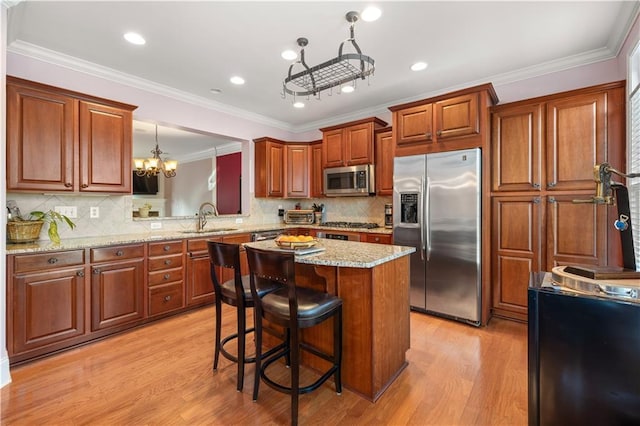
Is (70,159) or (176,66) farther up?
(176,66)

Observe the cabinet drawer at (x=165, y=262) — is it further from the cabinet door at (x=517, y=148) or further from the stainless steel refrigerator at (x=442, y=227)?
the cabinet door at (x=517, y=148)

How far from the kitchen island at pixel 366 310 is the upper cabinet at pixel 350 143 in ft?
7.38

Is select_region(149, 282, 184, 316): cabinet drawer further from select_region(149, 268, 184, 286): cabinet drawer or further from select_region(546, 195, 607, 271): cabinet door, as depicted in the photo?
select_region(546, 195, 607, 271): cabinet door

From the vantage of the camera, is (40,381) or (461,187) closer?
(40,381)

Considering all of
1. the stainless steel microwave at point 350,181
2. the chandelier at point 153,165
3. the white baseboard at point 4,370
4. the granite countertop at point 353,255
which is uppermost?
the chandelier at point 153,165

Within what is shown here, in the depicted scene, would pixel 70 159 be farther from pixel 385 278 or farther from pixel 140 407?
pixel 385 278

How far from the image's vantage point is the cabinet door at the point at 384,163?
3.93m

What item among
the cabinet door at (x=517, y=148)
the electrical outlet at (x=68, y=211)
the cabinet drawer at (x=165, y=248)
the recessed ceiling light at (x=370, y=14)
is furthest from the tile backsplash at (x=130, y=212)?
the recessed ceiling light at (x=370, y=14)

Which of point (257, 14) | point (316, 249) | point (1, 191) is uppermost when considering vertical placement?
point (257, 14)

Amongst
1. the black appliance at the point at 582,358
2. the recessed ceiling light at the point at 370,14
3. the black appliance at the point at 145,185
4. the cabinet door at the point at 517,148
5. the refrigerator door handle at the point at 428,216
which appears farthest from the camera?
the black appliance at the point at 145,185

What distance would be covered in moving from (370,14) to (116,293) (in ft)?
10.7

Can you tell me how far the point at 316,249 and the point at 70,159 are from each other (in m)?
2.41

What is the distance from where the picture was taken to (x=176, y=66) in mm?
3072

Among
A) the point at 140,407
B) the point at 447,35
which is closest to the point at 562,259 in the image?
the point at 447,35
